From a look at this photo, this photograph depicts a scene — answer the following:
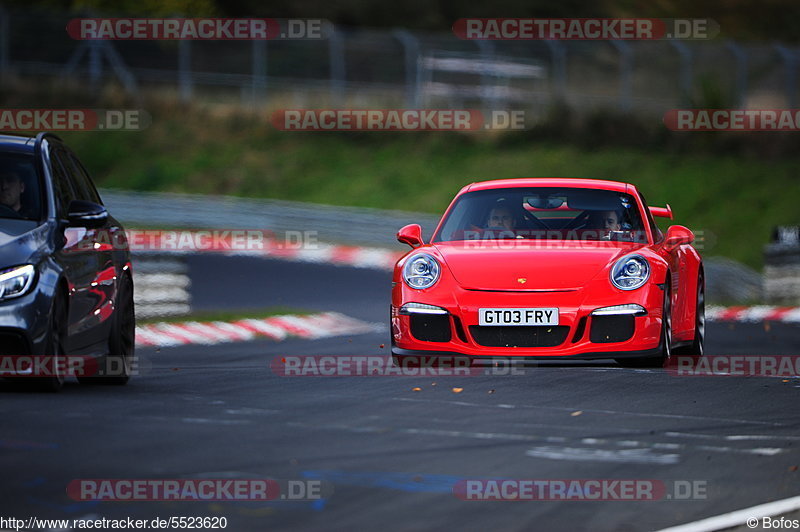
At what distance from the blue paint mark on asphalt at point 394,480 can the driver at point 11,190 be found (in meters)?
3.80

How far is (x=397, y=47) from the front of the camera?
39.2 m

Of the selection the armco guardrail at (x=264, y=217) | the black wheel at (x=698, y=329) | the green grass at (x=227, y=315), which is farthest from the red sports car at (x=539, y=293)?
the armco guardrail at (x=264, y=217)

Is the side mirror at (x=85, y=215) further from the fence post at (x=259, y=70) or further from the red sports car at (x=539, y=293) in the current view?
the fence post at (x=259, y=70)

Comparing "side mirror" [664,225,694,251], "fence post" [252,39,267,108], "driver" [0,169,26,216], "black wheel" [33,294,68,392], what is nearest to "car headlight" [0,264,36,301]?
"black wheel" [33,294,68,392]

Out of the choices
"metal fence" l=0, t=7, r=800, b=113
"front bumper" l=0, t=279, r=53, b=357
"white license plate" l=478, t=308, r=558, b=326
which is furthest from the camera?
"metal fence" l=0, t=7, r=800, b=113

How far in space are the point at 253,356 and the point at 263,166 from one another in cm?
2899

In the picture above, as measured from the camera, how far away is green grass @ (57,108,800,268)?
3472 cm

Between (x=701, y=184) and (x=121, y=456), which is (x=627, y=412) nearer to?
(x=121, y=456)


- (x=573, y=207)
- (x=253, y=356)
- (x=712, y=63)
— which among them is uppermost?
(x=712, y=63)

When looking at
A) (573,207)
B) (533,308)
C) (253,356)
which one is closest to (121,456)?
(533,308)

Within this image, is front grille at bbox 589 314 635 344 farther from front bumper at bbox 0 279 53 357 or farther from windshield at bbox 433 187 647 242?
front bumper at bbox 0 279 53 357

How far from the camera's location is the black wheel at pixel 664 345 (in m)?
10.9

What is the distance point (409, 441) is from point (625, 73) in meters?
31.7

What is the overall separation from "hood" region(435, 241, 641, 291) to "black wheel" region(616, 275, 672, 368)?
0.44m
